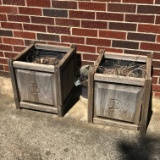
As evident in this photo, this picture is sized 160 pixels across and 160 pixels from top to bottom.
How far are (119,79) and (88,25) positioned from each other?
33.1 inches

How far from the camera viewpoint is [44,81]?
2.80 meters

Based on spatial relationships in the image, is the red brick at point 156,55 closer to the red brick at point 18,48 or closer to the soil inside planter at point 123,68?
the soil inside planter at point 123,68

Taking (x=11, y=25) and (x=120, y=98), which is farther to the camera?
(x=11, y=25)

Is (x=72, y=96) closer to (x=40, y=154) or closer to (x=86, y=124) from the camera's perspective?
(x=86, y=124)

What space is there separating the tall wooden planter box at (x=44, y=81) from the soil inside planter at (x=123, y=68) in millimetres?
390

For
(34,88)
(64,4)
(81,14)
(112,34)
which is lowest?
(34,88)

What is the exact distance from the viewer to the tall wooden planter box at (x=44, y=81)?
275cm

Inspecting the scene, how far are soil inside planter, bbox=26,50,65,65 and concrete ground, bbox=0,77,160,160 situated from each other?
0.57 metres

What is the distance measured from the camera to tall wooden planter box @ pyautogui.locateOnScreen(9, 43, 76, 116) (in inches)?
108

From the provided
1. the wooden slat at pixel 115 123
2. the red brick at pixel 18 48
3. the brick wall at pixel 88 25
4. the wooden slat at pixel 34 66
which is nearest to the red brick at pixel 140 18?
the brick wall at pixel 88 25

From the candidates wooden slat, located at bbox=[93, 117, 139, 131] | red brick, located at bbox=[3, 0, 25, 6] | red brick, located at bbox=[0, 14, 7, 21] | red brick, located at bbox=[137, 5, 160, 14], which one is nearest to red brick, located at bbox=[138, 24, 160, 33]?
red brick, located at bbox=[137, 5, 160, 14]

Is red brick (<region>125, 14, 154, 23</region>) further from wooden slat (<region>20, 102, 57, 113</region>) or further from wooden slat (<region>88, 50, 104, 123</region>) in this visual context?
wooden slat (<region>20, 102, 57, 113</region>)

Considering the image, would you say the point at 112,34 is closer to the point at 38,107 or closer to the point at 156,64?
the point at 156,64

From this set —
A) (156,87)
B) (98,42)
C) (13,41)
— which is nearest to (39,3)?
(13,41)
